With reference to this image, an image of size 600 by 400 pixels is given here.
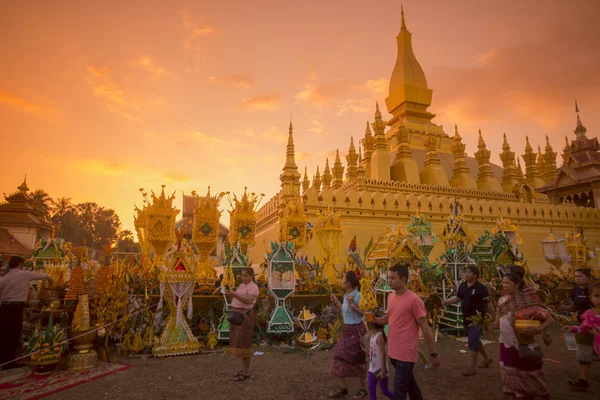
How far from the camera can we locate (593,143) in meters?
26.4

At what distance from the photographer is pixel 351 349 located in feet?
15.7

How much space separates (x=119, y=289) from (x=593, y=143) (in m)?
32.7

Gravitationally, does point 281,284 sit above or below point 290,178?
below

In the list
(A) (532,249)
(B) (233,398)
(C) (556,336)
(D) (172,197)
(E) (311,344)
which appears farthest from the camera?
(A) (532,249)

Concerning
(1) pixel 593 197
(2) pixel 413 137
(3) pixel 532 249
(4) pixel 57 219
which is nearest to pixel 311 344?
(3) pixel 532 249

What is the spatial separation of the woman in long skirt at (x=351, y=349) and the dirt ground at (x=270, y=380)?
0.38 meters

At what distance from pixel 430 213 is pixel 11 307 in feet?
58.2

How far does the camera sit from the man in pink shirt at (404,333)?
3773 mm

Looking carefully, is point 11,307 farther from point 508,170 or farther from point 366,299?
point 508,170

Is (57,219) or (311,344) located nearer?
(311,344)

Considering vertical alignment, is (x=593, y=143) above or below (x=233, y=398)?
above

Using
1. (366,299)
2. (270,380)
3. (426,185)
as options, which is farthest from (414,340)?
(426,185)

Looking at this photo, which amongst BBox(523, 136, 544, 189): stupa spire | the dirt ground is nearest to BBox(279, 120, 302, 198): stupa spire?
the dirt ground

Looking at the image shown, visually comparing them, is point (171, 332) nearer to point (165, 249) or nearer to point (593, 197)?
point (165, 249)
